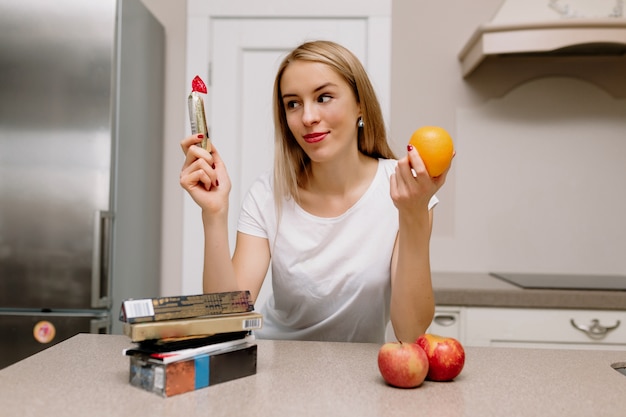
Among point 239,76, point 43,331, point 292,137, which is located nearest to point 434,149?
point 292,137

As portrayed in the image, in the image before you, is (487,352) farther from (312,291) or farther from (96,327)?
(96,327)

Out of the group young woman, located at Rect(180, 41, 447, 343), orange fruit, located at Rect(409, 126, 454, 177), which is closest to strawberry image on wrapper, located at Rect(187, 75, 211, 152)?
young woman, located at Rect(180, 41, 447, 343)

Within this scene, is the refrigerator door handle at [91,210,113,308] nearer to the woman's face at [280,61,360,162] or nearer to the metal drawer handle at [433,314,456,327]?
the woman's face at [280,61,360,162]

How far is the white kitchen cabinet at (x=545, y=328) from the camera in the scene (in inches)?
82.5

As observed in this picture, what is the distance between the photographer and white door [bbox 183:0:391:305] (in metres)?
2.82

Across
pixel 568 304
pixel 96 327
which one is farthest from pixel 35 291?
pixel 568 304

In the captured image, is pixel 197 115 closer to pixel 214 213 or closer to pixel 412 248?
pixel 214 213

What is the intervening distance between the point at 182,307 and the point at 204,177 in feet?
1.26

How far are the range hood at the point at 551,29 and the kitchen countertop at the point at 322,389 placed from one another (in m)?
1.53

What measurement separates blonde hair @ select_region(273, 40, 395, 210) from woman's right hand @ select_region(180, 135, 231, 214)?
29 centimetres

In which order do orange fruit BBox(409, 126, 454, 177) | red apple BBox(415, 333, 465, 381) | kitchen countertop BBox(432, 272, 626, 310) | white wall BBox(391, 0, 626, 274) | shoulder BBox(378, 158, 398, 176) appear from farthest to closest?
white wall BBox(391, 0, 626, 274)
kitchen countertop BBox(432, 272, 626, 310)
shoulder BBox(378, 158, 398, 176)
orange fruit BBox(409, 126, 454, 177)
red apple BBox(415, 333, 465, 381)

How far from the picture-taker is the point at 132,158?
2.46 meters

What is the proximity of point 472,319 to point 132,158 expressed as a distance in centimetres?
146

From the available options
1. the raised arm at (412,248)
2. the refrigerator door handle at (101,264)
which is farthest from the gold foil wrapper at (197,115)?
the refrigerator door handle at (101,264)
